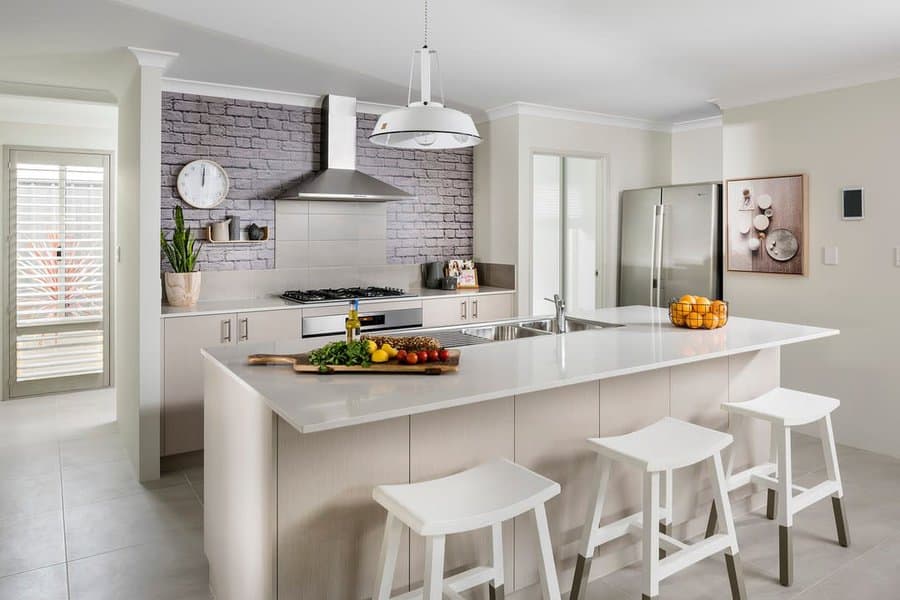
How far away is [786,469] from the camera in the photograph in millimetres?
2609

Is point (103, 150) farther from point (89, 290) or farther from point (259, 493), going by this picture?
point (259, 493)

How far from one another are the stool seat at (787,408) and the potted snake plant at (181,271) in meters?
3.17

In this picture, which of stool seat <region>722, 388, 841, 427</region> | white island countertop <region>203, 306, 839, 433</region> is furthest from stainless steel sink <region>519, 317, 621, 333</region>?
stool seat <region>722, 388, 841, 427</region>

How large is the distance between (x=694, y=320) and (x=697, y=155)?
10.6 ft

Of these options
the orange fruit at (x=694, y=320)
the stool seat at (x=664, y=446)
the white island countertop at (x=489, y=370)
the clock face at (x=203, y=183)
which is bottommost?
the stool seat at (x=664, y=446)

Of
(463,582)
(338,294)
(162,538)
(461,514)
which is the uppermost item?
(338,294)

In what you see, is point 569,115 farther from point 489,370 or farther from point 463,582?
point 463,582

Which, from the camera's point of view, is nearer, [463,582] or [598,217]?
[463,582]

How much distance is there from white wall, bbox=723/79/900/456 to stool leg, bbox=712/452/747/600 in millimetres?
2447

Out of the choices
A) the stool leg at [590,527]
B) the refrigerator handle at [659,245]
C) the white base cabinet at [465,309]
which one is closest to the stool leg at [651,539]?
the stool leg at [590,527]

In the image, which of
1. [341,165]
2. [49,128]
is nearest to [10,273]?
[49,128]

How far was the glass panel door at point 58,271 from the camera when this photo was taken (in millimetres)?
Answer: 5449

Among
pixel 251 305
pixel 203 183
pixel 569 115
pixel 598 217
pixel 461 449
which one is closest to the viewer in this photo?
pixel 461 449

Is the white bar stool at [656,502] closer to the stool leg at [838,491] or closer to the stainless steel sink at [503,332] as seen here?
the stool leg at [838,491]
